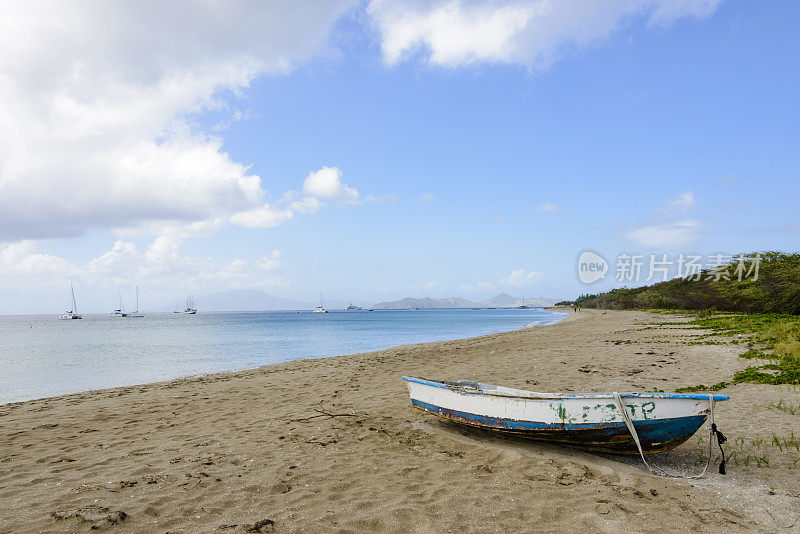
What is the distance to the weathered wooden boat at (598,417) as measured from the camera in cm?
598

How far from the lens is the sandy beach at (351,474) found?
16.0ft

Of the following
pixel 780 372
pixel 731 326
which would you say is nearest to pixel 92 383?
pixel 780 372

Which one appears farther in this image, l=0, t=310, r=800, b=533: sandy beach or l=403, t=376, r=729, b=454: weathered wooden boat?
l=403, t=376, r=729, b=454: weathered wooden boat

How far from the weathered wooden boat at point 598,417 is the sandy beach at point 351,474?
0.38m

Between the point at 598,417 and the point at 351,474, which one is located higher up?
the point at 598,417

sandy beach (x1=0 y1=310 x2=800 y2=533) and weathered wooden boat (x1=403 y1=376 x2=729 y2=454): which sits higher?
weathered wooden boat (x1=403 y1=376 x2=729 y2=454)

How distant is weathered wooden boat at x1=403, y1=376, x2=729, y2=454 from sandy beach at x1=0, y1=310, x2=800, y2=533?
376mm

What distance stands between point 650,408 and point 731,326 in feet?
91.5

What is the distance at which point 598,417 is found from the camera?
6.24 m

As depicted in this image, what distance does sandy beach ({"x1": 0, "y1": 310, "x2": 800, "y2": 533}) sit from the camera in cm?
488

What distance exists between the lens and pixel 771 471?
6145 millimetres

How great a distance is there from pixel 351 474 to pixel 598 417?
3.67 meters

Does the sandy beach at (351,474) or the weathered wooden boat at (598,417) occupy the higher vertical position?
the weathered wooden boat at (598,417)

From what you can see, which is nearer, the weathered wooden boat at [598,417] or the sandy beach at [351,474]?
the sandy beach at [351,474]
